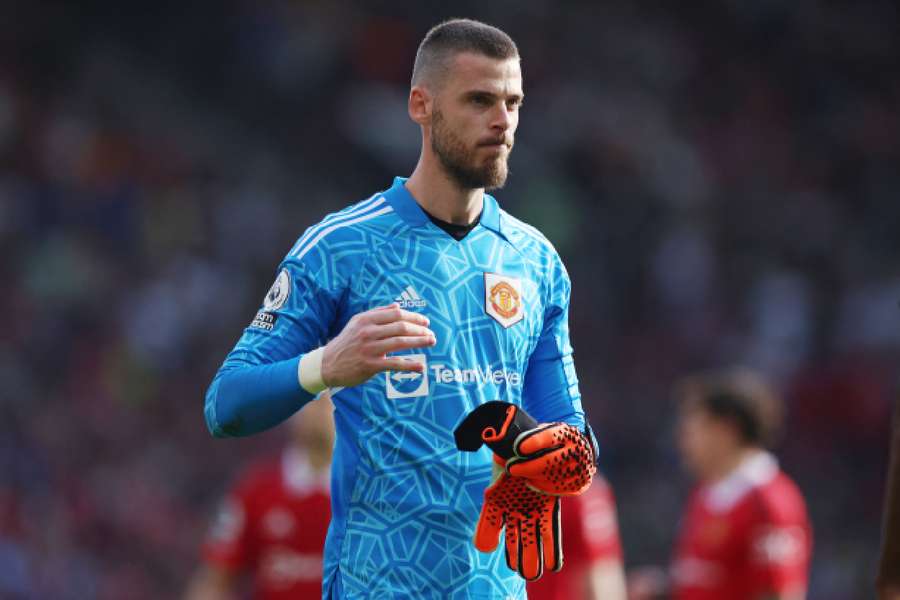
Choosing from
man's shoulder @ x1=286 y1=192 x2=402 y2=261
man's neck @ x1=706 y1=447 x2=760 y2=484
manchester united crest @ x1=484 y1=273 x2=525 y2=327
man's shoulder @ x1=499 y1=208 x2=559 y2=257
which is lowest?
man's neck @ x1=706 y1=447 x2=760 y2=484

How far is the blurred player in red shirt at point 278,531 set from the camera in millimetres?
6848

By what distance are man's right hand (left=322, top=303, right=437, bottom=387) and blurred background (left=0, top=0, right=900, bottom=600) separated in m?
9.00

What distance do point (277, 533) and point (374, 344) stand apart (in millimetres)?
3879

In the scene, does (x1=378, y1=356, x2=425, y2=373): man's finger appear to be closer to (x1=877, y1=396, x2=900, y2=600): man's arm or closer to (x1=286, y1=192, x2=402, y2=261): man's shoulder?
(x1=286, y1=192, x2=402, y2=261): man's shoulder

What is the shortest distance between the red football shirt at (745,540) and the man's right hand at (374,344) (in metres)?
4.20

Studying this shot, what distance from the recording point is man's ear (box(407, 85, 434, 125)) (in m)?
3.86

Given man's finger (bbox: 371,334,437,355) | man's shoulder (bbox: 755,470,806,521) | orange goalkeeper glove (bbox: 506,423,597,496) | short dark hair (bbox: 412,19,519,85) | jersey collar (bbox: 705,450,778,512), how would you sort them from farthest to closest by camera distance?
1. jersey collar (bbox: 705,450,778,512)
2. man's shoulder (bbox: 755,470,806,521)
3. short dark hair (bbox: 412,19,519,85)
4. orange goalkeeper glove (bbox: 506,423,597,496)
5. man's finger (bbox: 371,334,437,355)

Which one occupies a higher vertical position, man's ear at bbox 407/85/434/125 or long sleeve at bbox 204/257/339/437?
man's ear at bbox 407/85/434/125

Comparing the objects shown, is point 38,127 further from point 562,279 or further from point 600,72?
point 562,279

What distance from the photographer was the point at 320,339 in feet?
12.1

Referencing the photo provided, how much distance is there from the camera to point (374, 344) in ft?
10.6

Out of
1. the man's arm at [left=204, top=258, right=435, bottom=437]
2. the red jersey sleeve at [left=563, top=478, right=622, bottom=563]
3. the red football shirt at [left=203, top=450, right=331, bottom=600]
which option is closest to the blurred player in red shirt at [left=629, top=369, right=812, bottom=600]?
the red jersey sleeve at [left=563, top=478, right=622, bottom=563]

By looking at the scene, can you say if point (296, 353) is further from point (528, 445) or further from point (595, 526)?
point (595, 526)

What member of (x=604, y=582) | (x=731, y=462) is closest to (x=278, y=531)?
(x=604, y=582)
